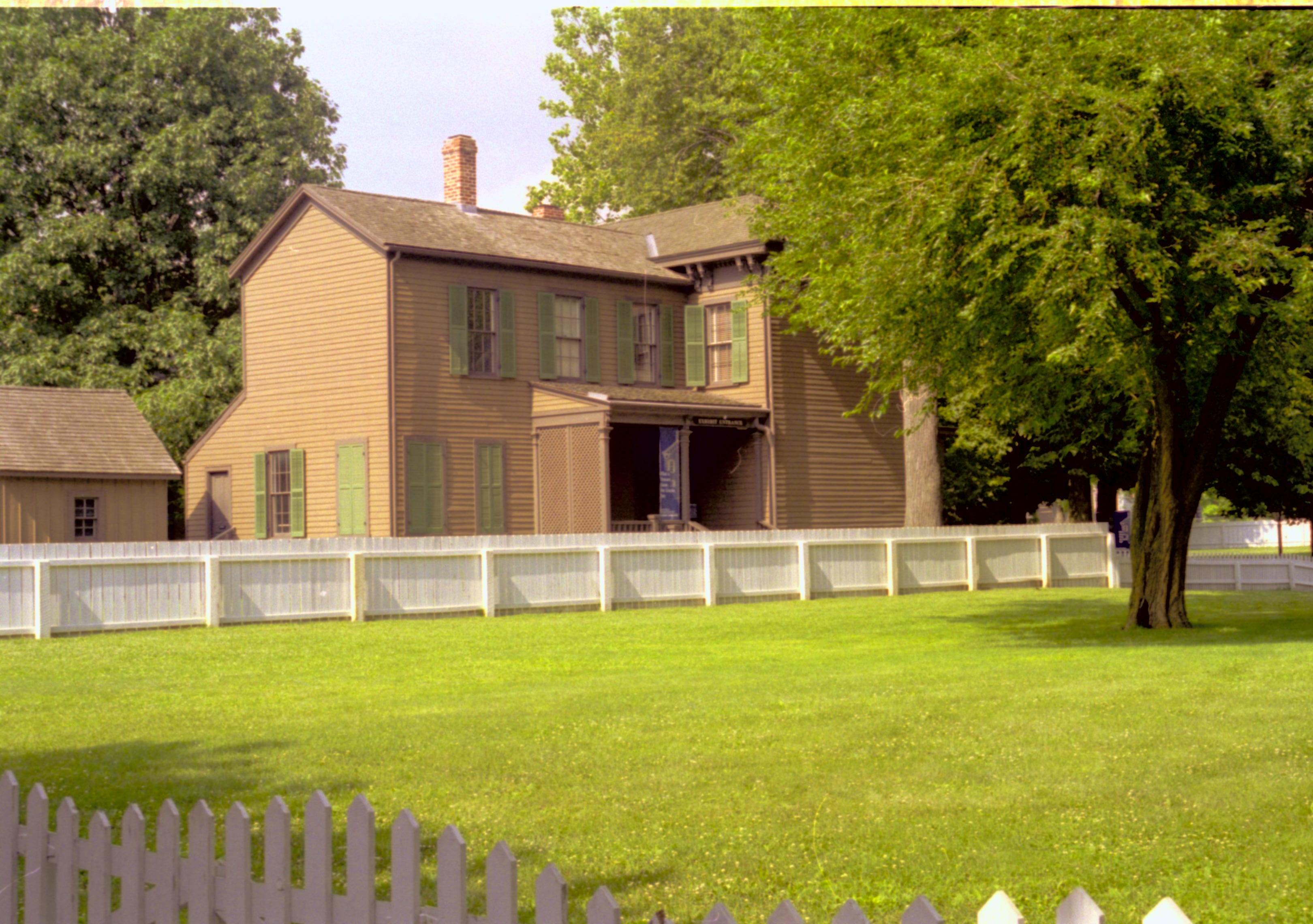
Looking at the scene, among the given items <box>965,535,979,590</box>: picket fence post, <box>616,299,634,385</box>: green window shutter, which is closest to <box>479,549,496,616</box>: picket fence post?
<box>616,299,634,385</box>: green window shutter

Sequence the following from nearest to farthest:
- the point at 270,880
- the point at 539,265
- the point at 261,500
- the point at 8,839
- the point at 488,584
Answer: the point at 270,880 < the point at 8,839 < the point at 488,584 < the point at 539,265 < the point at 261,500

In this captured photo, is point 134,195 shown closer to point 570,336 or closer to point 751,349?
point 570,336

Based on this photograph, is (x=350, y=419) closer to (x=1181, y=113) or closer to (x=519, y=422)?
(x=519, y=422)

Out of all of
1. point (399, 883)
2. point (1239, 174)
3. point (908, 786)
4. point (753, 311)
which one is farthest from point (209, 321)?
point (399, 883)

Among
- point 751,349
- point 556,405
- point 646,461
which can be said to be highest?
point 751,349

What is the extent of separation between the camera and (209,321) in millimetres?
44594

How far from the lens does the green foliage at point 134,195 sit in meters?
42.0

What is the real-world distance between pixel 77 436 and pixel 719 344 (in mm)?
15437

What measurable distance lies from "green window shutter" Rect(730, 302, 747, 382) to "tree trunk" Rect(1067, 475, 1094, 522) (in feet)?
50.4

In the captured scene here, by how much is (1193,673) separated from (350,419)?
69.0 ft

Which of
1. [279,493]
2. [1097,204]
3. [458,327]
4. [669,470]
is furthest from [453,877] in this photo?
[279,493]

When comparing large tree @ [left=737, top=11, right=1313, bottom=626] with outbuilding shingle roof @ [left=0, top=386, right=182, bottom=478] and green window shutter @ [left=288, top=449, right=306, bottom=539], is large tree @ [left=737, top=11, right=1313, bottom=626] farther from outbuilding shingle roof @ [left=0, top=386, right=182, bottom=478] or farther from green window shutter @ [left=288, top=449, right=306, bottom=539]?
outbuilding shingle roof @ [left=0, top=386, right=182, bottom=478]

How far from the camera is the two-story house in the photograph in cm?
3133

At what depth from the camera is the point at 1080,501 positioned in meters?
47.2
